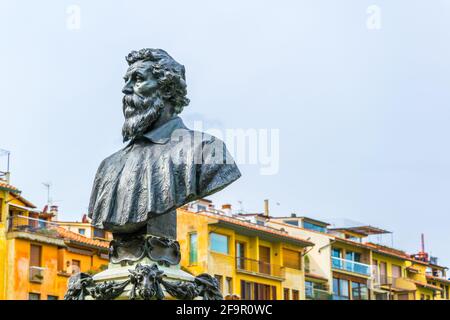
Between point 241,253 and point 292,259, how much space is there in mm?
4331

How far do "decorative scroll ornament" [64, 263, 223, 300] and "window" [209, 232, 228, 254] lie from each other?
132 ft

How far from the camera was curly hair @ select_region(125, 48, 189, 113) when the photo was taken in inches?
508

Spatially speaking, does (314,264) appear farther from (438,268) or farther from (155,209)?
(155,209)

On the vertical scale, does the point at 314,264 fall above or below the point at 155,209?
above

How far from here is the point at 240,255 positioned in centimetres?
5569

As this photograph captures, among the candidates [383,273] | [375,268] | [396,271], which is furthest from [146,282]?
[396,271]

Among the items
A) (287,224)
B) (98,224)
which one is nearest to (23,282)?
(287,224)

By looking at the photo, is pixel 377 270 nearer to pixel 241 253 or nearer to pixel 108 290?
pixel 241 253

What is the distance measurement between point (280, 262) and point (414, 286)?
47.2 feet

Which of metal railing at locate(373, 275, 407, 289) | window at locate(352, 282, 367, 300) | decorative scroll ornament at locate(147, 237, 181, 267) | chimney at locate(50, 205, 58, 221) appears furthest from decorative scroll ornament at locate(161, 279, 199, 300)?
metal railing at locate(373, 275, 407, 289)

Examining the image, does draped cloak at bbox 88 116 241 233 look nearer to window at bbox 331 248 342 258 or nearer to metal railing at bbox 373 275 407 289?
window at bbox 331 248 342 258

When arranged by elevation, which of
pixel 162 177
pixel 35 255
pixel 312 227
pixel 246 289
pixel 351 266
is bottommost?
pixel 162 177
